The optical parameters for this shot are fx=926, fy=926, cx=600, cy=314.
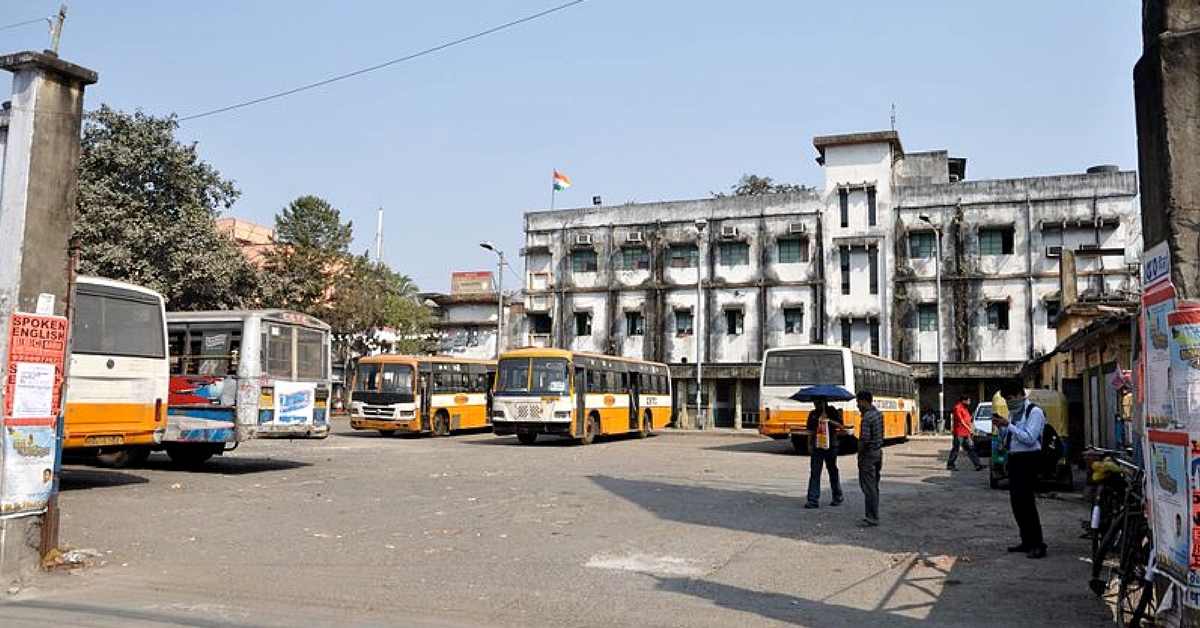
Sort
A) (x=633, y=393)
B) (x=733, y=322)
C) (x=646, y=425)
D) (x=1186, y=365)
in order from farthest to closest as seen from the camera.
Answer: (x=733, y=322)
(x=646, y=425)
(x=633, y=393)
(x=1186, y=365)

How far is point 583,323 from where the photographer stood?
1944 inches

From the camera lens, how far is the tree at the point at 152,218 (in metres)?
31.2

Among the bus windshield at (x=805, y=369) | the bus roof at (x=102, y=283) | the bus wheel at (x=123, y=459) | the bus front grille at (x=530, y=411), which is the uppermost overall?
the bus roof at (x=102, y=283)

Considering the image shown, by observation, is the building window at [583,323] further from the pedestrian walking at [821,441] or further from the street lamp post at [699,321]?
the pedestrian walking at [821,441]

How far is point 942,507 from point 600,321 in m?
35.4

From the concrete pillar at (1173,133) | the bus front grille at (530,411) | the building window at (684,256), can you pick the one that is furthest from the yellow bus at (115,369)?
the building window at (684,256)

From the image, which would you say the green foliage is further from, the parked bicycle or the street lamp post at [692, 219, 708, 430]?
the parked bicycle

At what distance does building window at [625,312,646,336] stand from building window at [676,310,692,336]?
1.79 m

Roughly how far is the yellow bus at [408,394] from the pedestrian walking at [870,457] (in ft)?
70.9

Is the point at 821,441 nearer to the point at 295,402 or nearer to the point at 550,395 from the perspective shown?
the point at 295,402

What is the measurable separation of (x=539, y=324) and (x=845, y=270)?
1659 cm

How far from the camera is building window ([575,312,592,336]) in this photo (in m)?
49.1

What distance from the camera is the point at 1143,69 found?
21.2ft

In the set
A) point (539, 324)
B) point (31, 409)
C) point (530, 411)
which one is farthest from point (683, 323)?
point (31, 409)
